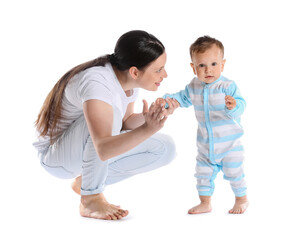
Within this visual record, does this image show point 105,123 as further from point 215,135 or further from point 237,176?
point 237,176

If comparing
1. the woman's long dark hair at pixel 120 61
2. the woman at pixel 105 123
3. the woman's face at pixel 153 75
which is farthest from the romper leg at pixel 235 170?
the woman's long dark hair at pixel 120 61

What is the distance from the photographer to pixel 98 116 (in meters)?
2.32

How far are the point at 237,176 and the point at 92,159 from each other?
0.77 meters

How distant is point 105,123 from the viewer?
2.33 m

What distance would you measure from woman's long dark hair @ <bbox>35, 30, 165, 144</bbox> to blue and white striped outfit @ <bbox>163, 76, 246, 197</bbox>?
0.87 feet

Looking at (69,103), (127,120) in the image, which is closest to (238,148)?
(127,120)

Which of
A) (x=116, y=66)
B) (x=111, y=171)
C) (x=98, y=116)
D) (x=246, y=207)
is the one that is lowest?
(x=246, y=207)

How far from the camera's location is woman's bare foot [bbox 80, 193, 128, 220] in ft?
8.15

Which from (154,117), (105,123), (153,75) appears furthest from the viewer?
(153,75)

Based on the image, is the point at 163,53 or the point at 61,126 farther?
the point at 61,126

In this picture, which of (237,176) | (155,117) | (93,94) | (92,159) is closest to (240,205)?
(237,176)

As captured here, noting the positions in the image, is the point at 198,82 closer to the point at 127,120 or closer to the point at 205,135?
the point at 205,135

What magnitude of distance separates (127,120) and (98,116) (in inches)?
23.3

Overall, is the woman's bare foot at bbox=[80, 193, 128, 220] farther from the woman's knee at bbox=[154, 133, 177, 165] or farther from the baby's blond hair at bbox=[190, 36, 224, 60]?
the baby's blond hair at bbox=[190, 36, 224, 60]
